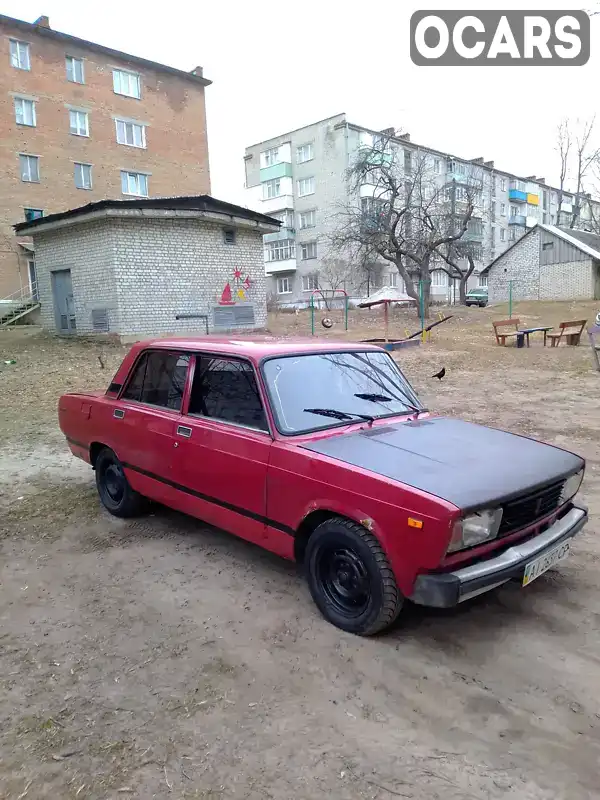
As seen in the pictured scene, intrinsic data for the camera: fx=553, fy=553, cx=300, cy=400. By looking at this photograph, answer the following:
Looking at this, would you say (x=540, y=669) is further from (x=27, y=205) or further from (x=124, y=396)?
(x=27, y=205)

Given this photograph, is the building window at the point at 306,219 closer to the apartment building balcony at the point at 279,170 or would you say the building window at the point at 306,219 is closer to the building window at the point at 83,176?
the apartment building balcony at the point at 279,170

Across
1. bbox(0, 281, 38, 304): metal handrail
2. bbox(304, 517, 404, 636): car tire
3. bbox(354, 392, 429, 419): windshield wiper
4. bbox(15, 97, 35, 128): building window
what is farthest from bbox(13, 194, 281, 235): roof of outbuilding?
bbox(15, 97, 35, 128): building window

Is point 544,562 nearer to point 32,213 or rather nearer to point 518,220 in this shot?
point 32,213

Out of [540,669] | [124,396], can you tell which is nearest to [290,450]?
[540,669]

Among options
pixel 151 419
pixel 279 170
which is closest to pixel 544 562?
pixel 151 419

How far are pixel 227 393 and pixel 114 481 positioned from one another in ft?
5.59

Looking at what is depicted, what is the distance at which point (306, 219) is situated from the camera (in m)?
47.9

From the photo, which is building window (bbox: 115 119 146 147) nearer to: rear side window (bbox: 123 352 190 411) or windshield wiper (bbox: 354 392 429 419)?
rear side window (bbox: 123 352 190 411)

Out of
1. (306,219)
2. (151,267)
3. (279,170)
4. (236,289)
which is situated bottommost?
(236,289)

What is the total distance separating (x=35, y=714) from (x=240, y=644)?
98 centimetres

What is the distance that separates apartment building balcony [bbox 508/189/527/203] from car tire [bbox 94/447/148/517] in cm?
6388

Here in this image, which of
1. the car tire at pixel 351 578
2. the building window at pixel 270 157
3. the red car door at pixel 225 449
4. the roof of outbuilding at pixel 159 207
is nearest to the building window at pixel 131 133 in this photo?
the building window at pixel 270 157

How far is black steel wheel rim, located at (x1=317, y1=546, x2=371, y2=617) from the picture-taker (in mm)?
2865

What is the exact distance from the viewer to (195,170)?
1503 inches
